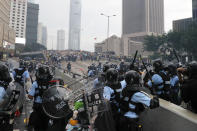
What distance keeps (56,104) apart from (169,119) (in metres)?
2.11

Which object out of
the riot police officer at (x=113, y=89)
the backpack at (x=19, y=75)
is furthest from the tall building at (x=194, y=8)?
the riot police officer at (x=113, y=89)

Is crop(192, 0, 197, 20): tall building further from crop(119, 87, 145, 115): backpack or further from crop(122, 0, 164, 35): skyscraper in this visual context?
crop(122, 0, 164, 35): skyscraper

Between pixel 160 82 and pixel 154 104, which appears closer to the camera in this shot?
pixel 154 104

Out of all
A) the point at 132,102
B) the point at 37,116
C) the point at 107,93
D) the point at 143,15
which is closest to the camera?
the point at 132,102

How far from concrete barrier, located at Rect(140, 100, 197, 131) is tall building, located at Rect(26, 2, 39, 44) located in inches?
5216

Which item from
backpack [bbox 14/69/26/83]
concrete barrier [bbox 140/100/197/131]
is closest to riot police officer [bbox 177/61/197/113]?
concrete barrier [bbox 140/100/197/131]

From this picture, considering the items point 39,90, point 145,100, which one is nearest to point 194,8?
point 145,100

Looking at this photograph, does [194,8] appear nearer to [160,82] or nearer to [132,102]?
[160,82]

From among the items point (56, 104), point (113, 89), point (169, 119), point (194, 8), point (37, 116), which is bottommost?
point (37, 116)

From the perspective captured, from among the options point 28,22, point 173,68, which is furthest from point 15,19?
point 173,68

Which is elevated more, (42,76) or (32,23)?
(32,23)

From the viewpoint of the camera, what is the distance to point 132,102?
306 cm

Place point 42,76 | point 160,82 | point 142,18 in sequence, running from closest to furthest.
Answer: point 42,76 < point 160,82 < point 142,18

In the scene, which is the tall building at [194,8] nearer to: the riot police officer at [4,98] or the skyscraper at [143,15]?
the riot police officer at [4,98]
